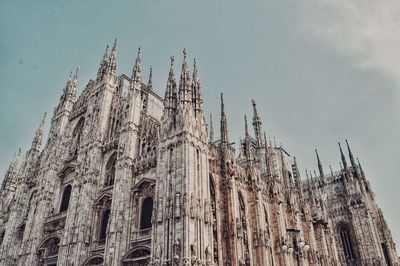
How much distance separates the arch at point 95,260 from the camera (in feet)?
84.9

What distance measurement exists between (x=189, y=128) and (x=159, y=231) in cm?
760

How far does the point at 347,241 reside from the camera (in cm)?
5103

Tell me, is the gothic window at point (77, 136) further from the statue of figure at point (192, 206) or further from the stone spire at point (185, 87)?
the statue of figure at point (192, 206)

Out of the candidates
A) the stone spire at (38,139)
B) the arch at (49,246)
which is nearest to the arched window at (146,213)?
the arch at (49,246)

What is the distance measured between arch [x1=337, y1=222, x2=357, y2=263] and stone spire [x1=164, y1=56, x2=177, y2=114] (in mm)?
38386

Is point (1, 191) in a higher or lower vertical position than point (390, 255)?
higher

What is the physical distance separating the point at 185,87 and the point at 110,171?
10.9 m

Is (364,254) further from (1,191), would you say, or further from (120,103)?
(1,191)

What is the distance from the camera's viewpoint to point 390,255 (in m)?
48.7

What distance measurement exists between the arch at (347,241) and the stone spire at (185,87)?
38.3m

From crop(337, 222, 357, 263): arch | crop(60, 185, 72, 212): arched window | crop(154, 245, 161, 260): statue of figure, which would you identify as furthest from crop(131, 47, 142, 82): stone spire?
crop(337, 222, 357, 263): arch

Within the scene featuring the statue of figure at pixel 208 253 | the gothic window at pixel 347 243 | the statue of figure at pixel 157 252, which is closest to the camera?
the statue of figure at pixel 208 253

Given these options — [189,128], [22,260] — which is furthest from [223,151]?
[22,260]

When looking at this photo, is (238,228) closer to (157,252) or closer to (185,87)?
(157,252)
